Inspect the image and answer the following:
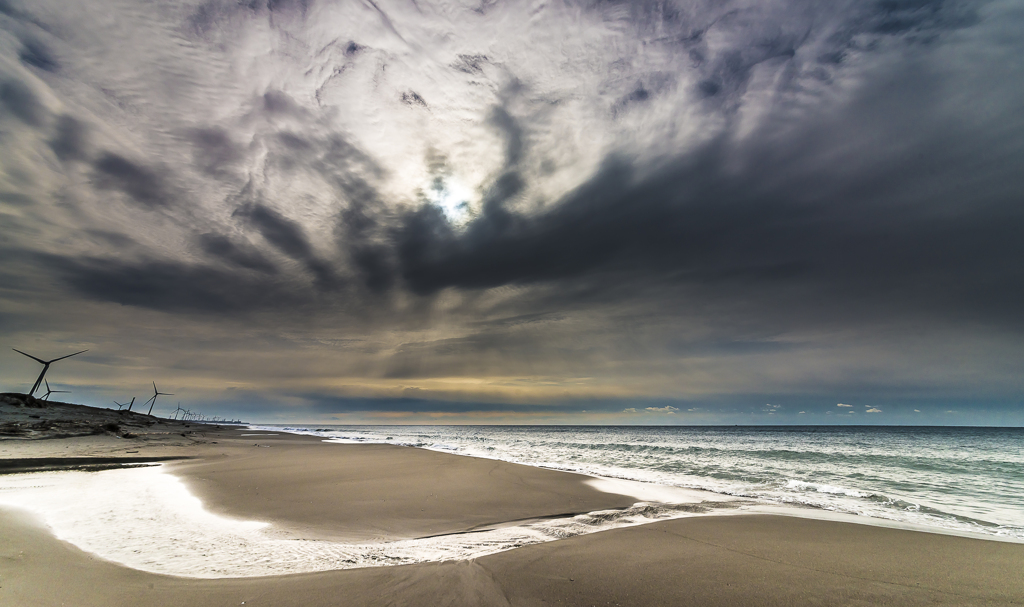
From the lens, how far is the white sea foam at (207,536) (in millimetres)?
5617

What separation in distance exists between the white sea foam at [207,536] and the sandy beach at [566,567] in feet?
1.14

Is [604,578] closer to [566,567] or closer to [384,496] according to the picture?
[566,567]

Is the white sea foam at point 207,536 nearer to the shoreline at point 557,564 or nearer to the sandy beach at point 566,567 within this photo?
the shoreline at point 557,564

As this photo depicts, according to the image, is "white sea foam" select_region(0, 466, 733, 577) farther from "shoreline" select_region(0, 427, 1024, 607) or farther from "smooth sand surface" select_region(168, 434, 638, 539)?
"smooth sand surface" select_region(168, 434, 638, 539)

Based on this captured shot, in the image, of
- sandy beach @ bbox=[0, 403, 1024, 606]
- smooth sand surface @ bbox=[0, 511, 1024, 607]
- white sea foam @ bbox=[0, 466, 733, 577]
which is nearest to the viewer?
smooth sand surface @ bbox=[0, 511, 1024, 607]

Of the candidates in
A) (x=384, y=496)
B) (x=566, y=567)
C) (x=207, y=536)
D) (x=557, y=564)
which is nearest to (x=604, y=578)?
(x=566, y=567)

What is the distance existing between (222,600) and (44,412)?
62.2 metres

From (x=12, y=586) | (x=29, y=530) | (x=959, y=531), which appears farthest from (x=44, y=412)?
(x=959, y=531)

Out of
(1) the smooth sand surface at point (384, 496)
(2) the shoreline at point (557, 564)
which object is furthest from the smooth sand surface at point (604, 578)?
(1) the smooth sand surface at point (384, 496)

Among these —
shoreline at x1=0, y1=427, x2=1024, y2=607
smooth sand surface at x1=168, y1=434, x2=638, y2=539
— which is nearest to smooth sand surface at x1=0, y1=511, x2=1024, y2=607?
shoreline at x1=0, y1=427, x2=1024, y2=607

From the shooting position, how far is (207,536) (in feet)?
22.8

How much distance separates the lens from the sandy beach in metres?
4.66

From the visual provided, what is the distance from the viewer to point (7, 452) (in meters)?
18.2

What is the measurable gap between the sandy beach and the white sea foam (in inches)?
13.6
